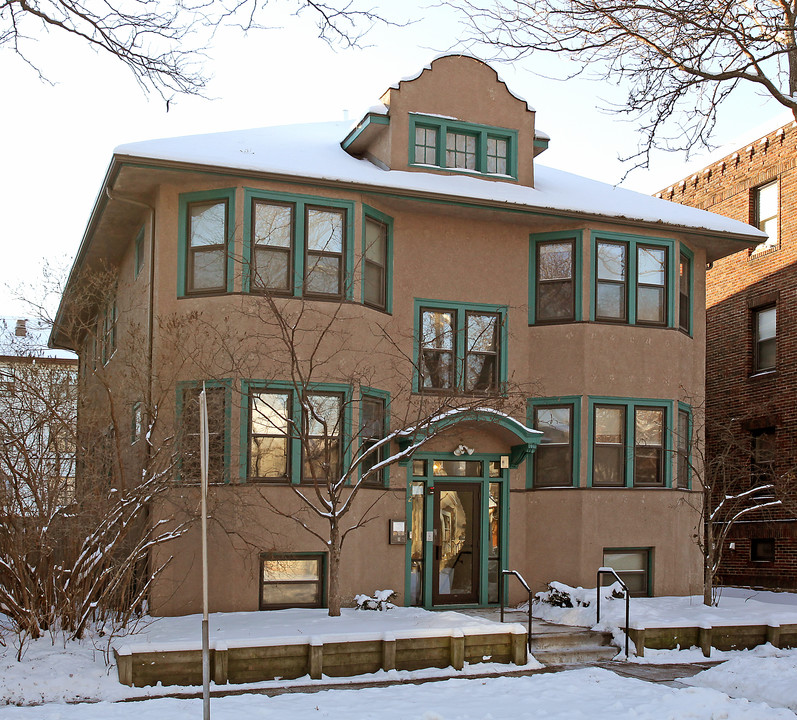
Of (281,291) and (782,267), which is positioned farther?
(782,267)

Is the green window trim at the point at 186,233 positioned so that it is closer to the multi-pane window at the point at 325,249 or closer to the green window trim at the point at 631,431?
the multi-pane window at the point at 325,249

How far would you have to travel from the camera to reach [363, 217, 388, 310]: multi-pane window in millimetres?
16875

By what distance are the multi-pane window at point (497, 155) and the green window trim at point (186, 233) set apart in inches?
205

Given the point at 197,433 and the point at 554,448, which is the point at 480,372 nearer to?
the point at 554,448

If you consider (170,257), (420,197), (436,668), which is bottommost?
(436,668)

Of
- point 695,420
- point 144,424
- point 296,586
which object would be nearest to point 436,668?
point 296,586

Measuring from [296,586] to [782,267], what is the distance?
14.8 metres

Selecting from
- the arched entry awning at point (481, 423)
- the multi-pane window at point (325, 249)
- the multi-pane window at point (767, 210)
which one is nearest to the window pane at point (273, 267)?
the multi-pane window at point (325, 249)

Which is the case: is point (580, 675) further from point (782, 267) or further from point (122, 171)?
point (782, 267)

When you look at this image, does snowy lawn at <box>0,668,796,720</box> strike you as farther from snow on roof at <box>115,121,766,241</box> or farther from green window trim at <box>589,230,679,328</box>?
snow on roof at <box>115,121,766,241</box>

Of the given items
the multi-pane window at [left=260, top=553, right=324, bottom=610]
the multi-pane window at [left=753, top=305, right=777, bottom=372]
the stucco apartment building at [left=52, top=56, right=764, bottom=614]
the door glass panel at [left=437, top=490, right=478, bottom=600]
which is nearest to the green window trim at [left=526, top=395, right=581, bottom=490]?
the stucco apartment building at [left=52, top=56, right=764, bottom=614]

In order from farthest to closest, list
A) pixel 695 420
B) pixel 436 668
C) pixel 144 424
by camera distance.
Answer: pixel 695 420 → pixel 144 424 → pixel 436 668

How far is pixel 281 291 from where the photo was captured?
1588 centimetres

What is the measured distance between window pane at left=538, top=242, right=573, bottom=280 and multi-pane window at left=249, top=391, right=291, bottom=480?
5.71 metres
